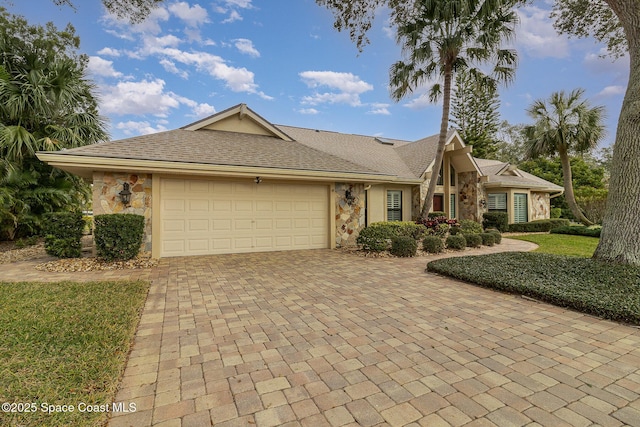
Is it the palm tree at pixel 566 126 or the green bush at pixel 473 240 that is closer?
the green bush at pixel 473 240

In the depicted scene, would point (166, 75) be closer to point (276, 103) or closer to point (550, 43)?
point (276, 103)

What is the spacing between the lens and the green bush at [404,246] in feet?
28.2

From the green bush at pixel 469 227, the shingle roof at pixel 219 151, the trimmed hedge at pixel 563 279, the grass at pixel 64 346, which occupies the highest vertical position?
the shingle roof at pixel 219 151

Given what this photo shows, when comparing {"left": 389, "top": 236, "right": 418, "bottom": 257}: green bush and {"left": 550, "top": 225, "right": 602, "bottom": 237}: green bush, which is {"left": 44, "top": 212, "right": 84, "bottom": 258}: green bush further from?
{"left": 550, "top": 225, "right": 602, "bottom": 237}: green bush

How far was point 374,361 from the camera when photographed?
282cm

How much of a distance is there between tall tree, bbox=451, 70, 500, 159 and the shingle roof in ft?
80.7


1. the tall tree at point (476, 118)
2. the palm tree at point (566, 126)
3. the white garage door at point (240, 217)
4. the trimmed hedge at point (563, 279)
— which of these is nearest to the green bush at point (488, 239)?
the trimmed hedge at point (563, 279)

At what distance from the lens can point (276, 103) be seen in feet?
53.8

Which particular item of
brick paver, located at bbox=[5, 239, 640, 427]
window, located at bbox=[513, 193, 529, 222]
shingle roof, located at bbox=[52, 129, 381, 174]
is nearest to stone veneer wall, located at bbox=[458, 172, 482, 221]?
window, located at bbox=[513, 193, 529, 222]

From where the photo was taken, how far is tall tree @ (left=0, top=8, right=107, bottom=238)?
904 cm

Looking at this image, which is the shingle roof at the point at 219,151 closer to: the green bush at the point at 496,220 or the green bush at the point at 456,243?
the green bush at the point at 456,243

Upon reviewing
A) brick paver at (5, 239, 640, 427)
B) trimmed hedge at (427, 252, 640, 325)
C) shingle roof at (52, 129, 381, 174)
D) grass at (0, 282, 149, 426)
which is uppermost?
shingle roof at (52, 129, 381, 174)

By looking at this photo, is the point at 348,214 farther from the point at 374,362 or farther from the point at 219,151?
the point at 374,362

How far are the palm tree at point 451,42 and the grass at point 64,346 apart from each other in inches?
418
